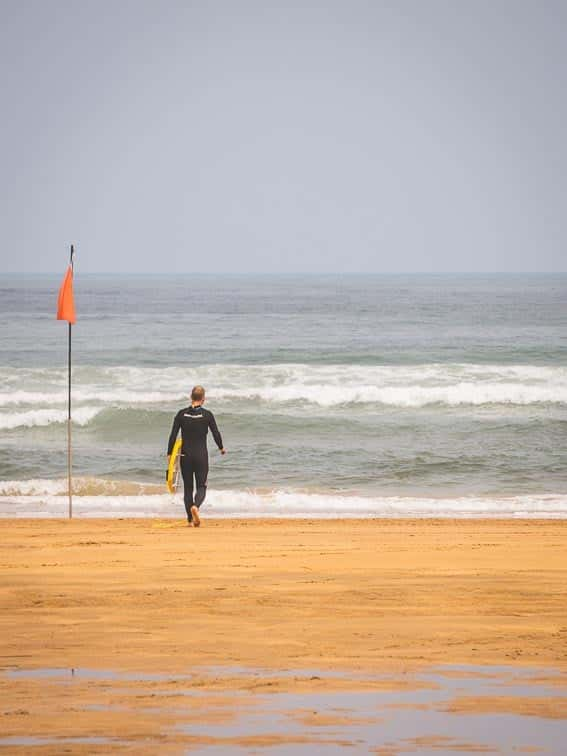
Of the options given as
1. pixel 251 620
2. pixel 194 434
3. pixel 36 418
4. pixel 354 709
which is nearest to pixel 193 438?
pixel 194 434

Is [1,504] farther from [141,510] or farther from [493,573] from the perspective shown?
[493,573]

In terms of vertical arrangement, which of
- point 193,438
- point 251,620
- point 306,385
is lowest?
point 306,385

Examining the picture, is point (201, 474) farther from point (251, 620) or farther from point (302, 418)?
point (302, 418)

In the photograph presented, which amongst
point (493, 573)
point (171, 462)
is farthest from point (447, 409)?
point (493, 573)

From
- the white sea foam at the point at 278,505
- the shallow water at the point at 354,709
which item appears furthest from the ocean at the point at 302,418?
the shallow water at the point at 354,709

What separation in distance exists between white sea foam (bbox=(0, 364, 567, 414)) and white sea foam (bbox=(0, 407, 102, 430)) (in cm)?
6

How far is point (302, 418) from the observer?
24062 mm

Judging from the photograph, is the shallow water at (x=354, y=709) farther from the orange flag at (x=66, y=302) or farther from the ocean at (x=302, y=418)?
the ocean at (x=302, y=418)

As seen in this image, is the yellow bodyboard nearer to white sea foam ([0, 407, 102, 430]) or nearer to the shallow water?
the shallow water

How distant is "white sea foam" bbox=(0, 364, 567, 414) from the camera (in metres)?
26.6

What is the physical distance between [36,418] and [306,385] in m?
8.47

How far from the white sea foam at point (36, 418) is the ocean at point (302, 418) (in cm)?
4

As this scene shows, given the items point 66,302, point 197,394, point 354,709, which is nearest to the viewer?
point 354,709

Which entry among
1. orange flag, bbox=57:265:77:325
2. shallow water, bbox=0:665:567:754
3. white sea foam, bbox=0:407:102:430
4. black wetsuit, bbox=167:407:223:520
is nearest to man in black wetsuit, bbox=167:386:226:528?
black wetsuit, bbox=167:407:223:520
